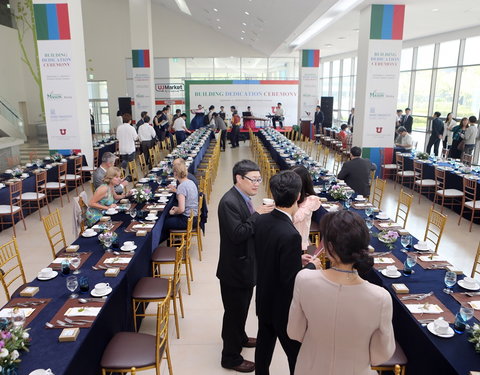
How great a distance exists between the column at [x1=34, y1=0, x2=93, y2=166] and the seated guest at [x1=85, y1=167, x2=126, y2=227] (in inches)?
187

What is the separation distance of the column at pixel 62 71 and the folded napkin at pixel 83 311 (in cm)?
746

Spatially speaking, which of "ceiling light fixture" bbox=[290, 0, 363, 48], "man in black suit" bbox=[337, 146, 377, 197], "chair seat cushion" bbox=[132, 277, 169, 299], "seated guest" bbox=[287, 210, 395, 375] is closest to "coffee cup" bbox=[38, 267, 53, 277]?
"chair seat cushion" bbox=[132, 277, 169, 299]

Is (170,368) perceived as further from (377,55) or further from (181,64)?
(181,64)

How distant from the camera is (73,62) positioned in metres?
9.09

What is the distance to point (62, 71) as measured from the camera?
9.10 metres

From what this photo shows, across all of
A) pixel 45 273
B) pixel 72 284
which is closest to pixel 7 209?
pixel 45 273

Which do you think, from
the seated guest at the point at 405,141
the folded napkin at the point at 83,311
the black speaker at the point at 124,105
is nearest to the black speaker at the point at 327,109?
the seated guest at the point at 405,141

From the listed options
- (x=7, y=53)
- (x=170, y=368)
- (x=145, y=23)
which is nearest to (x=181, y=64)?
(x=145, y=23)

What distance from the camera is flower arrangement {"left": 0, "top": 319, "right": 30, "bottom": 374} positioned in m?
2.14

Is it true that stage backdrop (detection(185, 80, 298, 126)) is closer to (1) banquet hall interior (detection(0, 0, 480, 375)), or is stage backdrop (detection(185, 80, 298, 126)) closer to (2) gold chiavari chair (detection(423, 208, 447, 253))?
(1) banquet hall interior (detection(0, 0, 480, 375))

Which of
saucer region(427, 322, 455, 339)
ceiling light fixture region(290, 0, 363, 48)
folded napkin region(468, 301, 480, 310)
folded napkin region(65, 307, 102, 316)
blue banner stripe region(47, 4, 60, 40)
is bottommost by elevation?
folded napkin region(65, 307, 102, 316)

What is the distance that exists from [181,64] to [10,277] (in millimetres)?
17157

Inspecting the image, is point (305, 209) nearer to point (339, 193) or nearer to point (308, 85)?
point (339, 193)

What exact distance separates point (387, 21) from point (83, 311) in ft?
31.7
